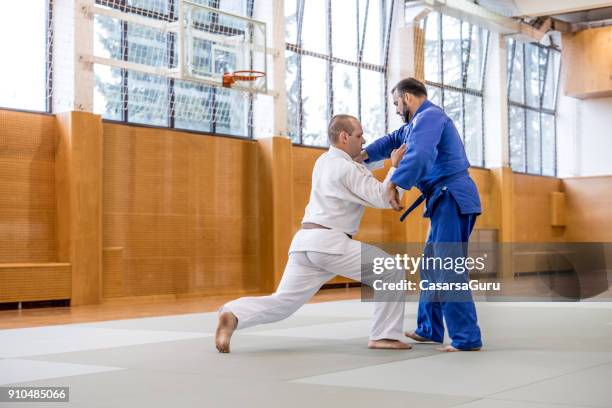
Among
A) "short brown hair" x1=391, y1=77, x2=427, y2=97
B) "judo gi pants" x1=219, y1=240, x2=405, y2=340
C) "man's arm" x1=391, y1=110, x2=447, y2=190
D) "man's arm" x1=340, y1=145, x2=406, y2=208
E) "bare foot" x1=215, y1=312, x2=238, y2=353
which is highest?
"short brown hair" x1=391, y1=77, x2=427, y2=97

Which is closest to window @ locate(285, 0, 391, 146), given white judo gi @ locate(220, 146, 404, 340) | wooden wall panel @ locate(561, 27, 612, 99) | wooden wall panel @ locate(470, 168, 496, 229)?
wooden wall panel @ locate(470, 168, 496, 229)

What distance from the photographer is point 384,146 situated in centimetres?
612

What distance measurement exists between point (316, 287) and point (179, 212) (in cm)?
786

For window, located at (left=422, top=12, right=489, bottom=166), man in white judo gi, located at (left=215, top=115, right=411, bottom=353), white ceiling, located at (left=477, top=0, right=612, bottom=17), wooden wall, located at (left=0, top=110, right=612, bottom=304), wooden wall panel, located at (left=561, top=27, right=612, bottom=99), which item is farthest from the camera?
wooden wall panel, located at (left=561, top=27, right=612, bottom=99)

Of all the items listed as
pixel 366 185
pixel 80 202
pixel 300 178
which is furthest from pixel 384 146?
pixel 300 178

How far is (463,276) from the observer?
540 cm

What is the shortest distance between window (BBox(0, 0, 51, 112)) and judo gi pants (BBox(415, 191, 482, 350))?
7.55m

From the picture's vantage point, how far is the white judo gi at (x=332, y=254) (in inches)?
213

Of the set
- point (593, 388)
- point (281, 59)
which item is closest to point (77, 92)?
point (281, 59)

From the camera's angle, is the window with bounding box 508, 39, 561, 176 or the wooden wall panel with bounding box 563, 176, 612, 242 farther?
the wooden wall panel with bounding box 563, 176, 612, 242

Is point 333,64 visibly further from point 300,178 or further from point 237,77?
point 237,77

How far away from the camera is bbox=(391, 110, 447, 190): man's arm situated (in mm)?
5215

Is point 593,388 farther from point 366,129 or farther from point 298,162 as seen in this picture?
point 366,129

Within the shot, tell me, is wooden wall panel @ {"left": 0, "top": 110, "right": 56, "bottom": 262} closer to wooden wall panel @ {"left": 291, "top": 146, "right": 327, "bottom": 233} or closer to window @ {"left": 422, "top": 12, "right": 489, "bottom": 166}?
wooden wall panel @ {"left": 291, "top": 146, "right": 327, "bottom": 233}
